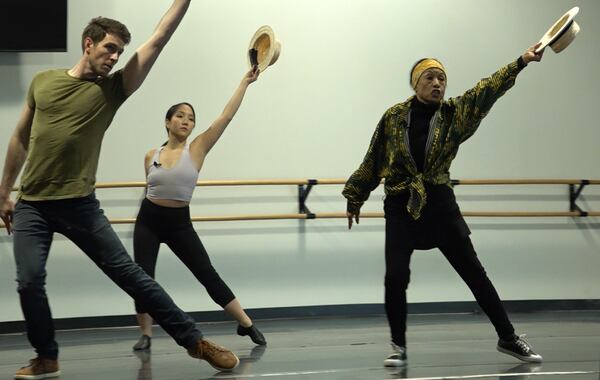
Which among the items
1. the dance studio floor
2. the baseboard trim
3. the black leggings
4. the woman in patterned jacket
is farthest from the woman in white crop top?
the baseboard trim

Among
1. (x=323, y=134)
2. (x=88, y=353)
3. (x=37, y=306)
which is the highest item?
(x=323, y=134)

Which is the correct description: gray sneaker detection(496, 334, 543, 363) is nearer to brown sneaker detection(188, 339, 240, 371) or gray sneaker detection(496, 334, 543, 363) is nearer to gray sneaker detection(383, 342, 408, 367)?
gray sneaker detection(383, 342, 408, 367)

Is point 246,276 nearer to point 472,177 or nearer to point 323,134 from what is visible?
point 323,134

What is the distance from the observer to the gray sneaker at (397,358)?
4.03 metres

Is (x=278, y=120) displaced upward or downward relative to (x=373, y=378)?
upward

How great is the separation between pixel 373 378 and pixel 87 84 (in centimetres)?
159

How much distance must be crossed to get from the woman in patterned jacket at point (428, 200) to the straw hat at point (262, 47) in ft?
2.25

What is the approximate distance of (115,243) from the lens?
3.70 metres

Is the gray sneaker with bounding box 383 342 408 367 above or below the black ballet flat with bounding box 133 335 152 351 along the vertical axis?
above

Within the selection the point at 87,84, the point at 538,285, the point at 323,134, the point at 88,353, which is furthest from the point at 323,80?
the point at 87,84

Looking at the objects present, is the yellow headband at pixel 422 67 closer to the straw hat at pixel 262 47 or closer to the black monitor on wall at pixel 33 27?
the straw hat at pixel 262 47

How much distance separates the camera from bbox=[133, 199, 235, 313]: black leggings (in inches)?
188

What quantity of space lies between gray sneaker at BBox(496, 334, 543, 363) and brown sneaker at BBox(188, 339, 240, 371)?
1.17m

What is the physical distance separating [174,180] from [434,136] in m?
1.45
